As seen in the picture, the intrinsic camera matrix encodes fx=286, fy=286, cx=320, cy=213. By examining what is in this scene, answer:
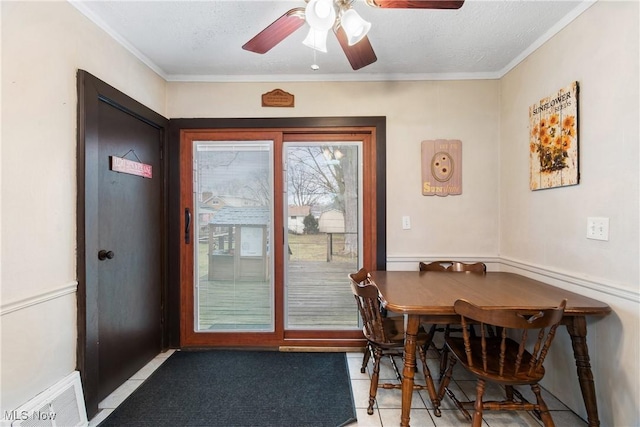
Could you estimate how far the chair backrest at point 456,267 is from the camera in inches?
94.7

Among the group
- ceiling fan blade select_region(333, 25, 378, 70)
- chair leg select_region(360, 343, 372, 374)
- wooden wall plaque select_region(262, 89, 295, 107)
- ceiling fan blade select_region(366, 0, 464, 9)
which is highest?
wooden wall plaque select_region(262, 89, 295, 107)

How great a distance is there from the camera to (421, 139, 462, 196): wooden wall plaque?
2570 millimetres

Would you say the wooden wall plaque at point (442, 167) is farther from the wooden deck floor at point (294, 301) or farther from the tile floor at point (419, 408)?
the tile floor at point (419, 408)

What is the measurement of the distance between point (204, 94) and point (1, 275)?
6.39 ft

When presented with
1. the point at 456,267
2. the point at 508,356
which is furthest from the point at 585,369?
the point at 456,267

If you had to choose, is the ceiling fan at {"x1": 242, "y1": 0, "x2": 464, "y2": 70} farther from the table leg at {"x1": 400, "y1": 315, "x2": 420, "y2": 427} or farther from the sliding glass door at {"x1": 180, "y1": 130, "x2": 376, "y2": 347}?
the table leg at {"x1": 400, "y1": 315, "x2": 420, "y2": 427}

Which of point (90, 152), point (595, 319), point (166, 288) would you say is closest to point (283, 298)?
point (166, 288)

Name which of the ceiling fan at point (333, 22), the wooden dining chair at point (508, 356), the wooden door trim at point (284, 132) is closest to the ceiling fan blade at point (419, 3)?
the ceiling fan at point (333, 22)

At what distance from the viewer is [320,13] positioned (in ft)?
4.27

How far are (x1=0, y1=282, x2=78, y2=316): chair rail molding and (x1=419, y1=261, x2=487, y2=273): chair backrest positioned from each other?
8.11ft

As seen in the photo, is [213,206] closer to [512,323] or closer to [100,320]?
[100,320]

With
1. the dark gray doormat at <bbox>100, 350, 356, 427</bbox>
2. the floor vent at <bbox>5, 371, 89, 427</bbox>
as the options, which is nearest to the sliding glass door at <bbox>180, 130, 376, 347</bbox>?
the dark gray doormat at <bbox>100, 350, 356, 427</bbox>

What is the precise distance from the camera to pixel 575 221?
70.2 inches

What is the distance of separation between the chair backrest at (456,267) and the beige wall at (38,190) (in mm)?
2517
